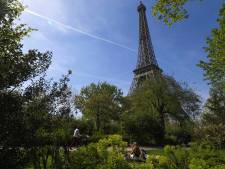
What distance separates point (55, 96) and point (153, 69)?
6178 cm

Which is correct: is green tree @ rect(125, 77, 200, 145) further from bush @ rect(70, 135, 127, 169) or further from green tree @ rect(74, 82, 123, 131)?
bush @ rect(70, 135, 127, 169)

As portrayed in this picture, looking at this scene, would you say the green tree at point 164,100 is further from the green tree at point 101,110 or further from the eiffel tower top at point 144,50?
the eiffel tower top at point 144,50

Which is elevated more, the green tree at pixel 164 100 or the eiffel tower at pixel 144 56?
the eiffel tower at pixel 144 56

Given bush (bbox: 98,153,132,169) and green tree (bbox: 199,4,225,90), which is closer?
bush (bbox: 98,153,132,169)

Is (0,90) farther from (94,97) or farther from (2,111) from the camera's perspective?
(94,97)

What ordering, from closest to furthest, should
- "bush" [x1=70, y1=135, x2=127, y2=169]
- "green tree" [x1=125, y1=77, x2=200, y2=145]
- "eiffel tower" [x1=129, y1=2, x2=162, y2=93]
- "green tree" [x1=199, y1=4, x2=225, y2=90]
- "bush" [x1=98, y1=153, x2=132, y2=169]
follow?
"bush" [x1=98, y1=153, x2=132, y2=169] → "bush" [x1=70, y1=135, x2=127, y2=169] → "green tree" [x1=199, y1=4, x2=225, y2=90] → "green tree" [x1=125, y1=77, x2=200, y2=145] → "eiffel tower" [x1=129, y1=2, x2=162, y2=93]

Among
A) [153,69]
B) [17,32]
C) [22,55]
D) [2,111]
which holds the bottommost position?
[2,111]

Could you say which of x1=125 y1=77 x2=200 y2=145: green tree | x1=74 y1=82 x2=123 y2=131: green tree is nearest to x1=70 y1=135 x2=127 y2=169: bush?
x1=125 y1=77 x2=200 y2=145: green tree

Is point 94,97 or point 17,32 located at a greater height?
point 94,97

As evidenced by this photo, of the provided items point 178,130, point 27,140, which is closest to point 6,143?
point 27,140

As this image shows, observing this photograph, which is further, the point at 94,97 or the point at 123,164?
the point at 94,97

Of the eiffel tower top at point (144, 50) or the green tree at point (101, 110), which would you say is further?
the eiffel tower top at point (144, 50)

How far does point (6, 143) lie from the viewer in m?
6.93

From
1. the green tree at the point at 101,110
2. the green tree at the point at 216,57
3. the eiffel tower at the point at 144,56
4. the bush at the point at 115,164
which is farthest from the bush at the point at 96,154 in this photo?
the eiffel tower at the point at 144,56
